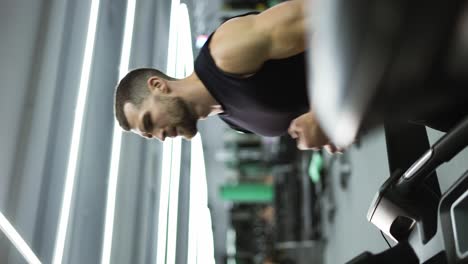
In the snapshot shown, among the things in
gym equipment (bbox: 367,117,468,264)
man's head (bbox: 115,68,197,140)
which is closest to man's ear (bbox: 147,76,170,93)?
man's head (bbox: 115,68,197,140)

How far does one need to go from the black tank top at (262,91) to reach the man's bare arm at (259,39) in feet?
0.04

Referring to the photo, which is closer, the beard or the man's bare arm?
the man's bare arm

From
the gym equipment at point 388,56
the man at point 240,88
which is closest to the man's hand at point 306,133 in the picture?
the man at point 240,88

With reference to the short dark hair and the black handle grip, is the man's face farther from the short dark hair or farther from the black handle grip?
the black handle grip

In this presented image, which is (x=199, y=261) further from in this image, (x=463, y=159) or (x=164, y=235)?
(x=463, y=159)

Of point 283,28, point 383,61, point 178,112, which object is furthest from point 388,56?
point 178,112

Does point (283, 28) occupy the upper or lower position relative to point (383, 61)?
upper

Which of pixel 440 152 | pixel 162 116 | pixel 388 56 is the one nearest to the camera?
pixel 388 56

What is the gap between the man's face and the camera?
636 millimetres

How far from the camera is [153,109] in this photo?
64 centimetres

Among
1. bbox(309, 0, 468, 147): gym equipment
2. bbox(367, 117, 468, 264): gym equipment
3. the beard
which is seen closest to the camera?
bbox(309, 0, 468, 147): gym equipment

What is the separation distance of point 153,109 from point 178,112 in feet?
0.11

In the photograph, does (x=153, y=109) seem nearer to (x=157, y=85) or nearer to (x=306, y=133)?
(x=157, y=85)

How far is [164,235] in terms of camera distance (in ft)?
3.72
